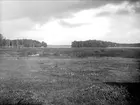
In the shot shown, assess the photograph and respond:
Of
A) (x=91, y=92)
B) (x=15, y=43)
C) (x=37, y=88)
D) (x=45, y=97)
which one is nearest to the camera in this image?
(x=45, y=97)

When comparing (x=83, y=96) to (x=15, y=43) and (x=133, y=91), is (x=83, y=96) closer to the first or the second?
(x=133, y=91)

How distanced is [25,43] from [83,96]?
12615 centimetres

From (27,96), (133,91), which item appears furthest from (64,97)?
(133,91)

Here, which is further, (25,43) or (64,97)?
(25,43)

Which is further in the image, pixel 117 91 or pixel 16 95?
pixel 117 91

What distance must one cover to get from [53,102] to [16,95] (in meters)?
3.26

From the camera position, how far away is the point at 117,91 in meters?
11.1

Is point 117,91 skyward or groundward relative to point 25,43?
groundward

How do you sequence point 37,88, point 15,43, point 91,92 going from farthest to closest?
point 15,43, point 37,88, point 91,92

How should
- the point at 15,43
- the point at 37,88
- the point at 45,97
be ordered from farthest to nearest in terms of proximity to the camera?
1. the point at 15,43
2. the point at 37,88
3. the point at 45,97

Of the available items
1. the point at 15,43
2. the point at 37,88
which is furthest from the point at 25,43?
the point at 37,88

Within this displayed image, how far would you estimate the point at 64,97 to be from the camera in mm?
10195

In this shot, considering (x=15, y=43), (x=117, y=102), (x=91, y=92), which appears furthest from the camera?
(x=15, y=43)

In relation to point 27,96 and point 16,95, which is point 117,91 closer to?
point 27,96
